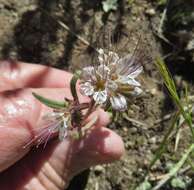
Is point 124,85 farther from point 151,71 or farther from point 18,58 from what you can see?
point 18,58

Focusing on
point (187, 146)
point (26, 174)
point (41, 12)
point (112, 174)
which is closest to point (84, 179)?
point (112, 174)

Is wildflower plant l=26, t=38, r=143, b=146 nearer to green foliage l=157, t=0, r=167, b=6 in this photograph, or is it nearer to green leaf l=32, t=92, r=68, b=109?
green leaf l=32, t=92, r=68, b=109

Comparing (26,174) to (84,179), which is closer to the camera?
(26,174)

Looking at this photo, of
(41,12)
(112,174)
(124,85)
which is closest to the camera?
(124,85)

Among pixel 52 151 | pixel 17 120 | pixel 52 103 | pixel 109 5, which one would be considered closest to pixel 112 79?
pixel 52 103

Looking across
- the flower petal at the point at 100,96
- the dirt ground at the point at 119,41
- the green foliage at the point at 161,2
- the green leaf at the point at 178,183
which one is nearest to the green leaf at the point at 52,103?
the flower petal at the point at 100,96

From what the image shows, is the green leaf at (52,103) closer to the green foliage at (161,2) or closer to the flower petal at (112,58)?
the flower petal at (112,58)
